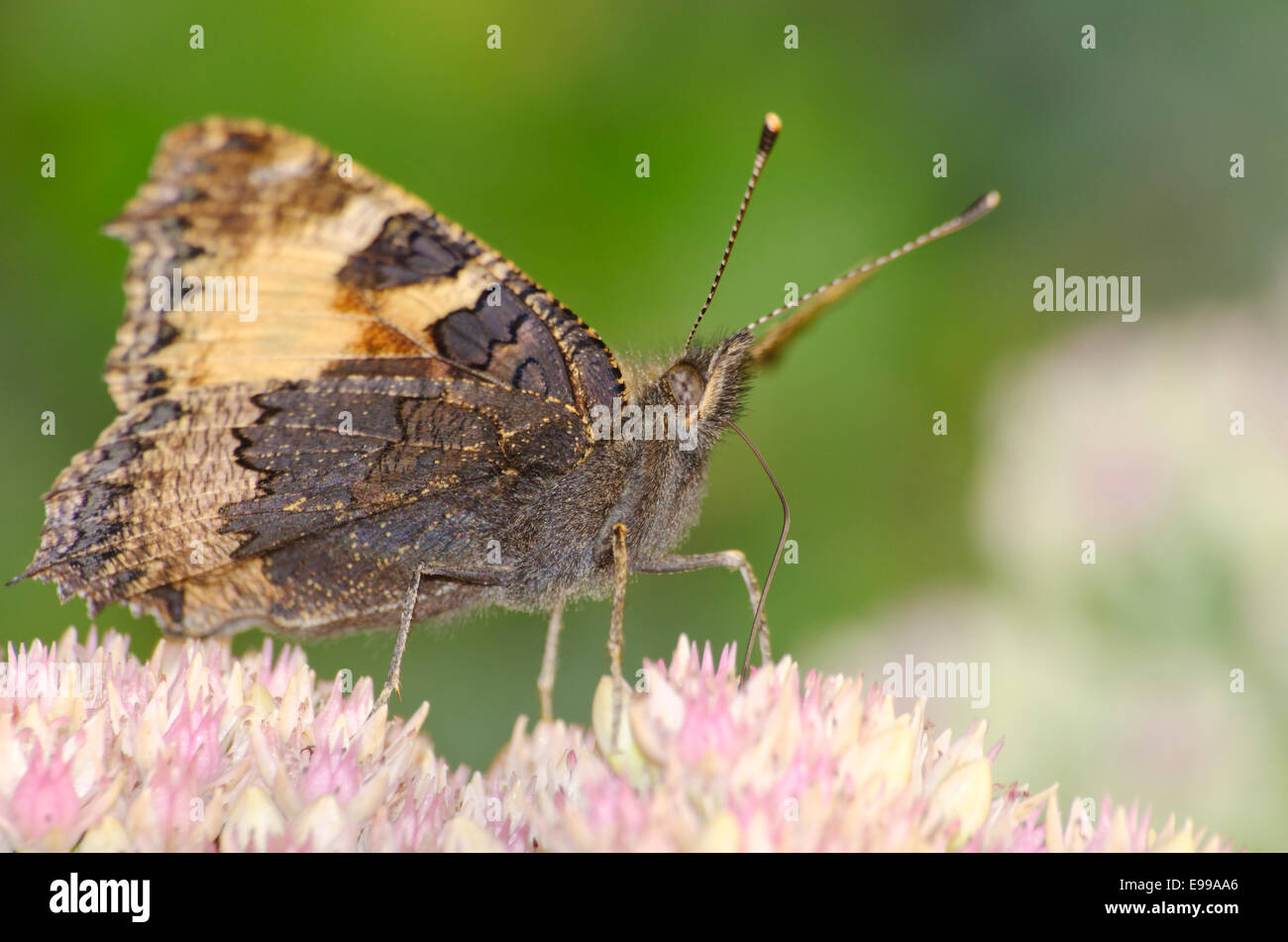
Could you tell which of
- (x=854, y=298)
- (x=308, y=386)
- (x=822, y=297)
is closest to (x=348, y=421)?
(x=308, y=386)

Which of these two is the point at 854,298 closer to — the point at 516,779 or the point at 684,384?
the point at 684,384

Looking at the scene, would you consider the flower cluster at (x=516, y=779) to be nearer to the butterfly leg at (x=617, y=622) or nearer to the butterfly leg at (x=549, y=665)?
the butterfly leg at (x=617, y=622)

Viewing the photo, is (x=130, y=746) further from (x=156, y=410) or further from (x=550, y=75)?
(x=550, y=75)

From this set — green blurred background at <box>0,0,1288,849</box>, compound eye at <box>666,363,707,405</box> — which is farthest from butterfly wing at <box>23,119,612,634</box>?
green blurred background at <box>0,0,1288,849</box>

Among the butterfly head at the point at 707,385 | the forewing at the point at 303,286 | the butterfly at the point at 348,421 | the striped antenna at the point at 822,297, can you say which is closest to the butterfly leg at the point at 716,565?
the butterfly at the point at 348,421

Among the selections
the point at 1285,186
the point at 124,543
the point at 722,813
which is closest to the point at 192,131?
the point at 124,543
